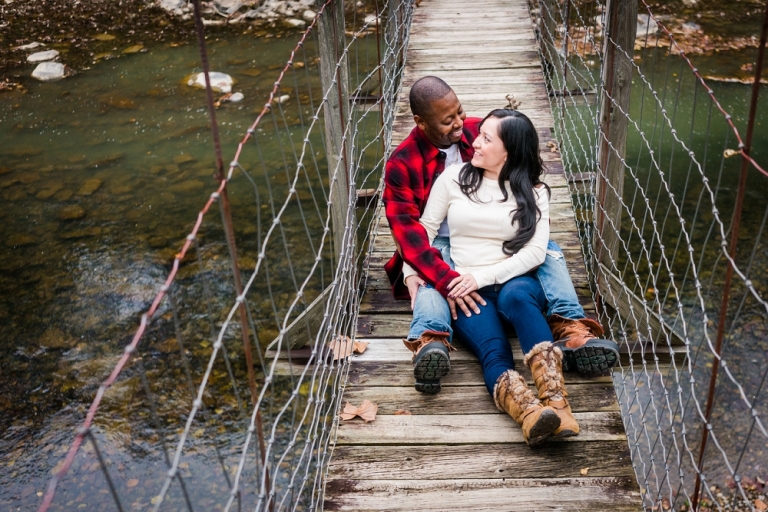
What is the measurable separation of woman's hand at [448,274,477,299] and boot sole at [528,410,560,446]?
50 cm

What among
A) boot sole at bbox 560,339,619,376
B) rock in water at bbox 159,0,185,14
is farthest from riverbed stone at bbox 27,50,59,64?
boot sole at bbox 560,339,619,376

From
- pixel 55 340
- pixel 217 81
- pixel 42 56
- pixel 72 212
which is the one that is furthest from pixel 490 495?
pixel 42 56

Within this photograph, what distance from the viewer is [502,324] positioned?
2365 mm

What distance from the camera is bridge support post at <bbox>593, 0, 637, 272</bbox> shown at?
277cm

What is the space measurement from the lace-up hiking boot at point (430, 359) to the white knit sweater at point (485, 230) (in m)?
0.23

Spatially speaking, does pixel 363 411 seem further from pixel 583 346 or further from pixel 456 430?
pixel 583 346

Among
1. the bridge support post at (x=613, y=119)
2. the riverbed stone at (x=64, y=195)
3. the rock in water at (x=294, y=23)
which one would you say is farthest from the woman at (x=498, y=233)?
the rock in water at (x=294, y=23)

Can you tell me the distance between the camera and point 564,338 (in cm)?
228

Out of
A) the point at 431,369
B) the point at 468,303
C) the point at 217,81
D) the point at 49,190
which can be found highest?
the point at 468,303

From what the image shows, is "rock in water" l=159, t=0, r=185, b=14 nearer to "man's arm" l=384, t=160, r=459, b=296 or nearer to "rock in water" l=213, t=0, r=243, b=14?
"rock in water" l=213, t=0, r=243, b=14

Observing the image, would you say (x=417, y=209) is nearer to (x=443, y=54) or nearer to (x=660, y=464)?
(x=660, y=464)

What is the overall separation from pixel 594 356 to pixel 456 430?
18.5 inches

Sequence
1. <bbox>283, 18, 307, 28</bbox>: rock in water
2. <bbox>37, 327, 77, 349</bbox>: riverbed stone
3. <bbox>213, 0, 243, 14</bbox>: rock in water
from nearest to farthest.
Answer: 1. <bbox>37, 327, 77, 349</bbox>: riverbed stone
2. <bbox>283, 18, 307, 28</bbox>: rock in water
3. <bbox>213, 0, 243, 14</bbox>: rock in water

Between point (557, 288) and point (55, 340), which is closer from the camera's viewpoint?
point (557, 288)
